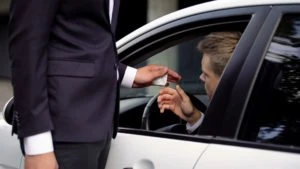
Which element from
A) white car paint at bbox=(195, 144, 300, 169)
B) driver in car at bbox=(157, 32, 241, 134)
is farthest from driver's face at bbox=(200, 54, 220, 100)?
white car paint at bbox=(195, 144, 300, 169)

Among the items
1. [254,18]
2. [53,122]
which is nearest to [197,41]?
[254,18]

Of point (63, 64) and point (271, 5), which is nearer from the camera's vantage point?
point (63, 64)

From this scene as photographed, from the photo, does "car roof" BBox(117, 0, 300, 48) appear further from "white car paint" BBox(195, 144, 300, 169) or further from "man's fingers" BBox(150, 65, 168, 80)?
"white car paint" BBox(195, 144, 300, 169)

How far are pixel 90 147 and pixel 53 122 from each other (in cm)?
17

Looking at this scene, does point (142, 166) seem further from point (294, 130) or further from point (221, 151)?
point (294, 130)

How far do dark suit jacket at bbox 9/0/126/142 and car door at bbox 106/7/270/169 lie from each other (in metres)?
0.20

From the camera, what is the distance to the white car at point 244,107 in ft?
7.40

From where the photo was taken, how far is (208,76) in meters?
2.81

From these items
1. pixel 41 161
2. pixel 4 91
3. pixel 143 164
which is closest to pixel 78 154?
pixel 41 161

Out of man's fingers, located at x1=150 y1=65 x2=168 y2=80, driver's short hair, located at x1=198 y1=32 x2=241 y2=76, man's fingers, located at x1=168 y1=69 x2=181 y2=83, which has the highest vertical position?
driver's short hair, located at x1=198 y1=32 x2=241 y2=76

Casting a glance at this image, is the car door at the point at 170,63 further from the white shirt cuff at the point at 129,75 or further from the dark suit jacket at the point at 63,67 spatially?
the dark suit jacket at the point at 63,67

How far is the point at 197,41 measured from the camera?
9.12 feet

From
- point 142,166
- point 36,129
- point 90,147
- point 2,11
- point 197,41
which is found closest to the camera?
point 36,129

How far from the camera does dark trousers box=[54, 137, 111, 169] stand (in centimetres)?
229
